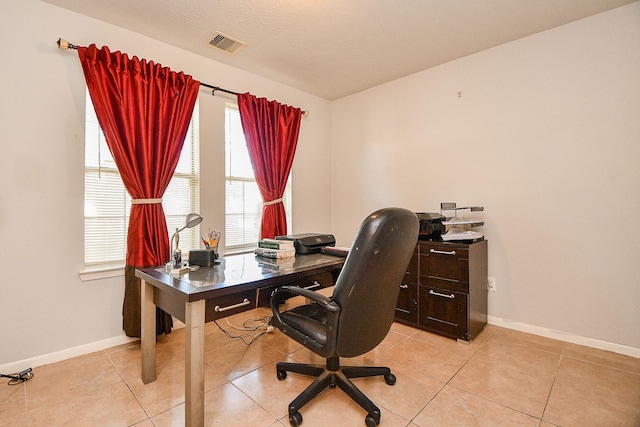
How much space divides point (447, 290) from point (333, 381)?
1.31m

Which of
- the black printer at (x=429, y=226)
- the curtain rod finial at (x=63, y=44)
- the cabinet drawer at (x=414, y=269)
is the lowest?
the cabinet drawer at (x=414, y=269)

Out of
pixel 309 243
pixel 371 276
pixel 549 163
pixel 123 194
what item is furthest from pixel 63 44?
pixel 549 163

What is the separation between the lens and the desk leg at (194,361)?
1.37m

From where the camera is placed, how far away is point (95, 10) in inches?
85.8

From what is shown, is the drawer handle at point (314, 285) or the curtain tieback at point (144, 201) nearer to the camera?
the drawer handle at point (314, 285)

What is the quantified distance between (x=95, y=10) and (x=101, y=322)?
93.2 inches

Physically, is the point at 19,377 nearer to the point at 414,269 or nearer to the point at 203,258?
the point at 203,258

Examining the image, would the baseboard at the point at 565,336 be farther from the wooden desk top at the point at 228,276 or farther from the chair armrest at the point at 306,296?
the chair armrest at the point at 306,296

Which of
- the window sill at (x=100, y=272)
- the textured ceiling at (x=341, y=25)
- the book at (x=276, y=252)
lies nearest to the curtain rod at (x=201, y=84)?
the textured ceiling at (x=341, y=25)

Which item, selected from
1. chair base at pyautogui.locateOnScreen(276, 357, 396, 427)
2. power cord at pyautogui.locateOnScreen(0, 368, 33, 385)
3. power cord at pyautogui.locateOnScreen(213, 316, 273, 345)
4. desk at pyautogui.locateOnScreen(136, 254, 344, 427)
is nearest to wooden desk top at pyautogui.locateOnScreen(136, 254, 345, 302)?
desk at pyautogui.locateOnScreen(136, 254, 344, 427)

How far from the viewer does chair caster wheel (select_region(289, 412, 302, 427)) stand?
1478 millimetres

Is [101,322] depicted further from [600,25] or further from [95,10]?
[600,25]

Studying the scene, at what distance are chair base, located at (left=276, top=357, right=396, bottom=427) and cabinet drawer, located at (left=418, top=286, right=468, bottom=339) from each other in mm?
886

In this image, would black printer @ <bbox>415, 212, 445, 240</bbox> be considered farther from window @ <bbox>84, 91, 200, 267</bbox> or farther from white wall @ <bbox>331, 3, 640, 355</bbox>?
window @ <bbox>84, 91, 200, 267</bbox>
